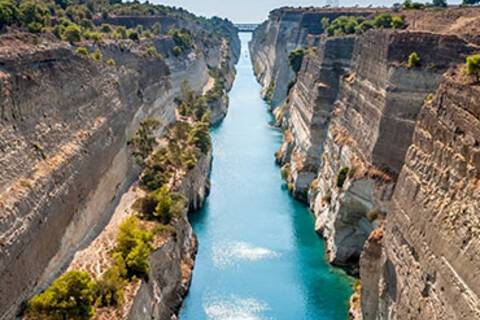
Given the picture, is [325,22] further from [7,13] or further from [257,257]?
[257,257]

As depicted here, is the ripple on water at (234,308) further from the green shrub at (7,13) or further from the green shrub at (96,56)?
the green shrub at (7,13)

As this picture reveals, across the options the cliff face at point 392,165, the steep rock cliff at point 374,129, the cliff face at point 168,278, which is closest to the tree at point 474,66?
the cliff face at point 392,165

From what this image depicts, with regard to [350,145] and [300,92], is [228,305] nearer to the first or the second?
[350,145]

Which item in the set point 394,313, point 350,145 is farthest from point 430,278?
point 350,145

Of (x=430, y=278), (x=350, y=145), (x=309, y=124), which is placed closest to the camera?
(x=430, y=278)

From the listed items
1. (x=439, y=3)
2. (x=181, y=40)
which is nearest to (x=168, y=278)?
(x=439, y=3)

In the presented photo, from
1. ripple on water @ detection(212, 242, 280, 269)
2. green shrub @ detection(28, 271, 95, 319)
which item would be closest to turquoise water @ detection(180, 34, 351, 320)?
ripple on water @ detection(212, 242, 280, 269)
